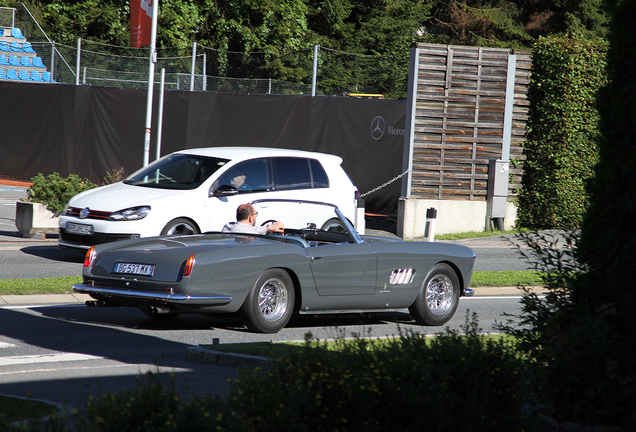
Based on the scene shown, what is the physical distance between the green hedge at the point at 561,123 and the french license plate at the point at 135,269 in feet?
40.9

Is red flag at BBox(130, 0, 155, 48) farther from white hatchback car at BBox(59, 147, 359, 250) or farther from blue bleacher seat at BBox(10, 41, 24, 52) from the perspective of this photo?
blue bleacher seat at BBox(10, 41, 24, 52)

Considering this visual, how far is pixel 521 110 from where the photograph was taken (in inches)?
730

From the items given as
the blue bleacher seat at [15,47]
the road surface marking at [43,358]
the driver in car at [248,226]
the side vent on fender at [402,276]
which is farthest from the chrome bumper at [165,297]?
the blue bleacher seat at [15,47]

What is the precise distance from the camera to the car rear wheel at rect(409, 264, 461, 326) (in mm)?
9203

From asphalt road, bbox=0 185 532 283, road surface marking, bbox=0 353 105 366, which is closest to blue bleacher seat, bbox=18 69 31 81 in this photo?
asphalt road, bbox=0 185 532 283

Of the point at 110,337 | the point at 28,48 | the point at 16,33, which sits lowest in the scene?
the point at 110,337

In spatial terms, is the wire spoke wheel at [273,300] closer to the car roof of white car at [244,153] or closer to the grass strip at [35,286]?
the grass strip at [35,286]

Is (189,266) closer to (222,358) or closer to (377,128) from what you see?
(222,358)

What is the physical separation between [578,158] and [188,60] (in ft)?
37.3

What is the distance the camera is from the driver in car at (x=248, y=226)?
8.85 metres

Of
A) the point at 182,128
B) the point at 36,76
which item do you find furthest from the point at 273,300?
the point at 36,76

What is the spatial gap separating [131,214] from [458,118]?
9395 mm

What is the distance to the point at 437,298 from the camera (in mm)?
9414

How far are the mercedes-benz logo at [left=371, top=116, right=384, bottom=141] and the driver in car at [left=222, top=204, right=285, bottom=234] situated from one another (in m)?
10.9
